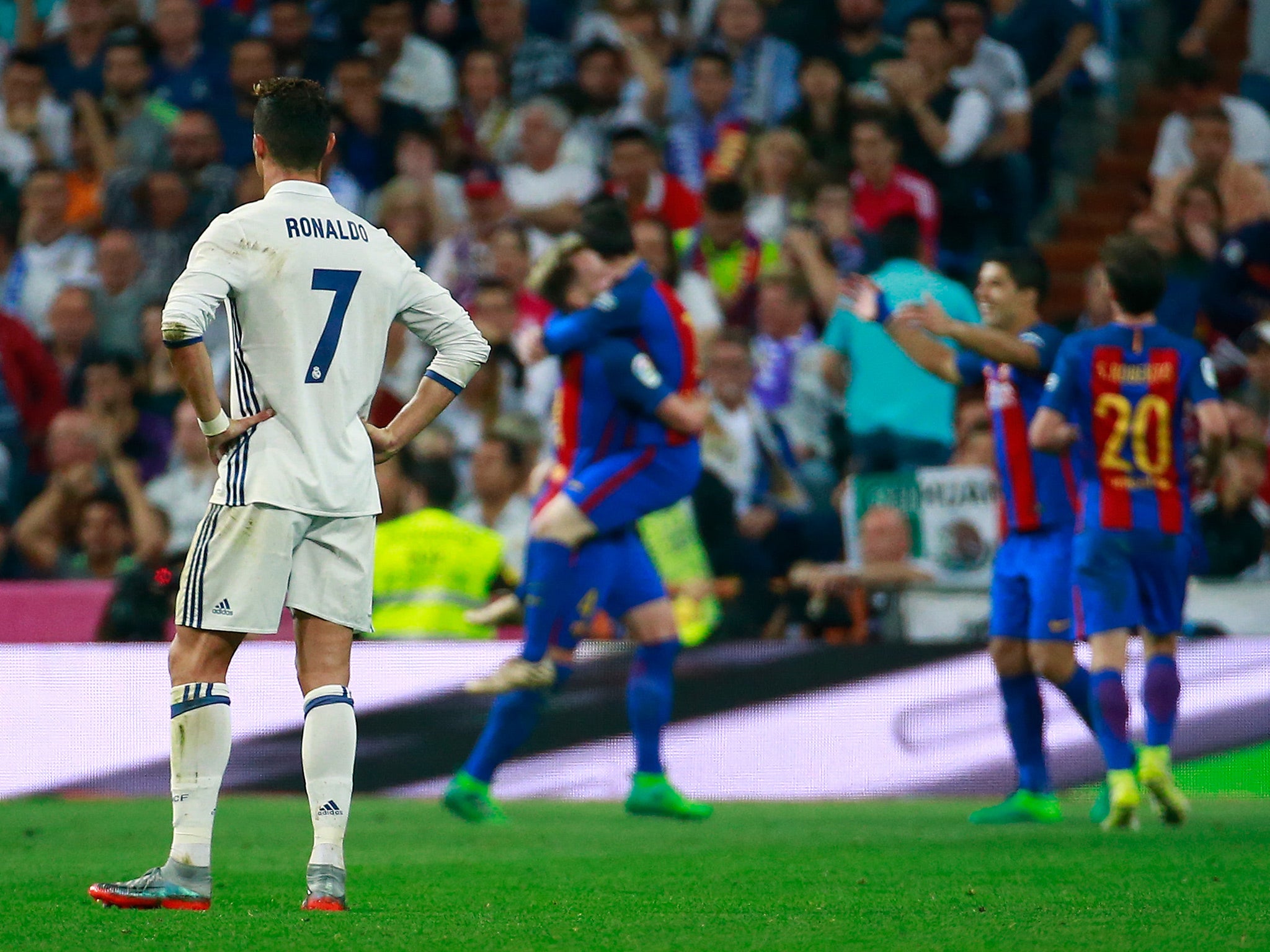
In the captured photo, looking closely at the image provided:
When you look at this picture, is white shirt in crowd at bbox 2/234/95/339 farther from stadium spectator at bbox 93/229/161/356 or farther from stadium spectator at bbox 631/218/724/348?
stadium spectator at bbox 631/218/724/348

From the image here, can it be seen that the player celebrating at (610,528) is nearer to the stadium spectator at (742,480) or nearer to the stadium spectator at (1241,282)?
the stadium spectator at (742,480)

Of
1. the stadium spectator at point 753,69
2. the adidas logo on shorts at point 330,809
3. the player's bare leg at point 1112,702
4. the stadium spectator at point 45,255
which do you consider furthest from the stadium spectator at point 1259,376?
the stadium spectator at point 45,255

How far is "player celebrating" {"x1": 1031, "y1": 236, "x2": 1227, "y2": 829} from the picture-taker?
25.0ft

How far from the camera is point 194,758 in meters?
4.95

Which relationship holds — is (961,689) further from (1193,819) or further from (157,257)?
(157,257)

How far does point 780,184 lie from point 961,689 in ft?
17.2

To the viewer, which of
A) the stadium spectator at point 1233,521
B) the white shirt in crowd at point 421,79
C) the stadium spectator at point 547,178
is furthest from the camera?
the white shirt in crowd at point 421,79

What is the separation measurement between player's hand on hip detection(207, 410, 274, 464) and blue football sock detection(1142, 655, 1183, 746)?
13.2 feet

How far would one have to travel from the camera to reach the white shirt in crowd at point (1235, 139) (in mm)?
13164

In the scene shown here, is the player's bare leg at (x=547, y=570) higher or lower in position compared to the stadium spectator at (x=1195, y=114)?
lower

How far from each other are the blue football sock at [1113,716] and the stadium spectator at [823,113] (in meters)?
6.54

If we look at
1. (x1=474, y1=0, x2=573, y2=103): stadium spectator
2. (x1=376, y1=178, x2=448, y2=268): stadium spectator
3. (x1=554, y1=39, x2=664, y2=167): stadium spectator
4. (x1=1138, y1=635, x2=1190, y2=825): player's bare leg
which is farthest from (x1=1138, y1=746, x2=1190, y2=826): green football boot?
(x1=474, y1=0, x2=573, y2=103): stadium spectator

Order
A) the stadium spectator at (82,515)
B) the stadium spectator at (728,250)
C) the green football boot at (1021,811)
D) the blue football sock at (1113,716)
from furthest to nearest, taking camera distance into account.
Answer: the stadium spectator at (728,250) < the stadium spectator at (82,515) < the green football boot at (1021,811) < the blue football sock at (1113,716)

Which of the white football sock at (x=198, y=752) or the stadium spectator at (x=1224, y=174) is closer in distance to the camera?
the white football sock at (x=198, y=752)
